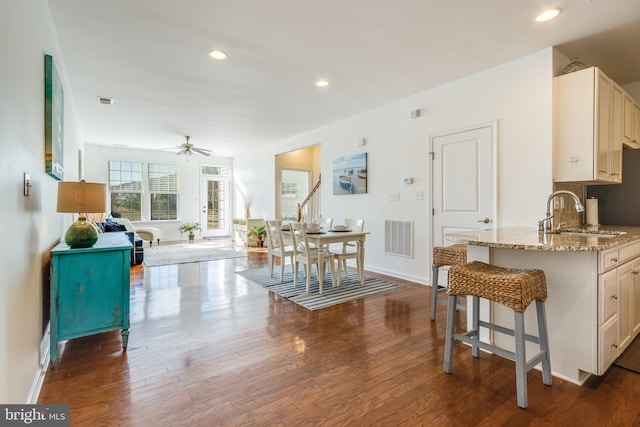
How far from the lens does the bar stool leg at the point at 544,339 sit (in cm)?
193

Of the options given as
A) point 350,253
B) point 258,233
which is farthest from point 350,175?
point 258,233

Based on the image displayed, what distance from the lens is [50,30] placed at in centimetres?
258

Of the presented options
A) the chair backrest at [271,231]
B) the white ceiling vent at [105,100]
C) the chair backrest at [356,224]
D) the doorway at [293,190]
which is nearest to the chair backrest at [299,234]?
the chair backrest at [271,231]

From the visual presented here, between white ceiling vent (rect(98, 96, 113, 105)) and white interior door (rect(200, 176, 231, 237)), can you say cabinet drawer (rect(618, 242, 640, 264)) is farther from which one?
white interior door (rect(200, 176, 231, 237))

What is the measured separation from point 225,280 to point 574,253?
4141 millimetres

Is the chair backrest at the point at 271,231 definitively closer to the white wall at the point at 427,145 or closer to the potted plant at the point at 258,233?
the white wall at the point at 427,145

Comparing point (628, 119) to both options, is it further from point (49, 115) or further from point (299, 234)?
point (49, 115)

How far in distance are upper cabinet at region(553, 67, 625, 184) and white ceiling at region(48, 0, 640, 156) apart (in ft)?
1.50

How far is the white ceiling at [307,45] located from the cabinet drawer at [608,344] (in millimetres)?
2397

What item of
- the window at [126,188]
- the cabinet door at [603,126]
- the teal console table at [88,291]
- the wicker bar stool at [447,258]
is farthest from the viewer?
the window at [126,188]

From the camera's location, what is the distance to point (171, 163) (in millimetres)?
9523

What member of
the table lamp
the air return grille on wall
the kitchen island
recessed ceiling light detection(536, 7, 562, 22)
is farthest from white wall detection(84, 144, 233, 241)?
recessed ceiling light detection(536, 7, 562, 22)

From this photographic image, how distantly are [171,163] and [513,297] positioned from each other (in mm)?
9774

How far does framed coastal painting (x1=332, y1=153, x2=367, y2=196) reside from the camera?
5.29 meters
